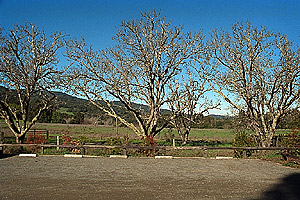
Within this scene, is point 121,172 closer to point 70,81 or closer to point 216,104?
point 70,81

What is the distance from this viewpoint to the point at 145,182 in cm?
965

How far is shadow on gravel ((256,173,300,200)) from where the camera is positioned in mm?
7895

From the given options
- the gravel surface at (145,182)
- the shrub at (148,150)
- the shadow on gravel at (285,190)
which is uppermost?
the shrub at (148,150)

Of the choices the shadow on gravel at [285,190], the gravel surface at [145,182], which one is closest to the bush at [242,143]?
the gravel surface at [145,182]

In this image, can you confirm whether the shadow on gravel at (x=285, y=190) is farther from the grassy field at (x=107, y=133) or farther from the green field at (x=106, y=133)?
the green field at (x=106, y=133)

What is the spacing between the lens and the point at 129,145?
17141 mm

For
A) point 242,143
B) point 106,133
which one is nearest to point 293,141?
point 242,143

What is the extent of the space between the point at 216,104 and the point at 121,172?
1477 centimetres

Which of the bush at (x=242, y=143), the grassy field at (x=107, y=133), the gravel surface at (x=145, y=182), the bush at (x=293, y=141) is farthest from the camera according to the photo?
the grassy field at (x=107, y=133)

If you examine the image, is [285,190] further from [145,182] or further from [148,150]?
[148,150]

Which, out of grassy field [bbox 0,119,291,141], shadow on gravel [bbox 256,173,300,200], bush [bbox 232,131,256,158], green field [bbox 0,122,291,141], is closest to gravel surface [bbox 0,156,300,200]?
shadow on gravel [bbox 256,173,300,200]

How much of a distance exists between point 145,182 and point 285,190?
4332 mm

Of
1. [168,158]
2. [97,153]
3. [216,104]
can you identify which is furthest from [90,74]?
[216,104]

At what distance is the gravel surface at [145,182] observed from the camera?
789 cm
